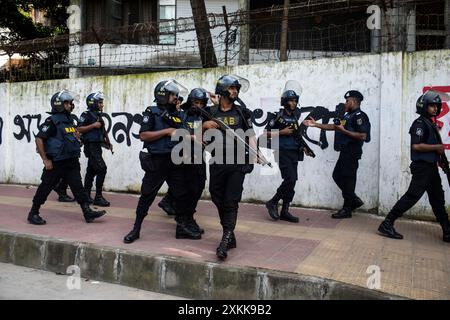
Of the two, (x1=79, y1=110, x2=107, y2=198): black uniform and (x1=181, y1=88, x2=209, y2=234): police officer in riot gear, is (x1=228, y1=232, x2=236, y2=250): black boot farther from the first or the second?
(x1=79, y1=110, x2=107, y2=198): black uniform

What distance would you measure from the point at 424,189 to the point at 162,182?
274 centimetres

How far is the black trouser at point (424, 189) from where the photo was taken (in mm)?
4825

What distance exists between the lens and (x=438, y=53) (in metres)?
5.79

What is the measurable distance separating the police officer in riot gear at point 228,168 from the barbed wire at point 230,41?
2963 millimetres

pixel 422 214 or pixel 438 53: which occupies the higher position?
pixel 438 53

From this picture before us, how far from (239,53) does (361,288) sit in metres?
5.79

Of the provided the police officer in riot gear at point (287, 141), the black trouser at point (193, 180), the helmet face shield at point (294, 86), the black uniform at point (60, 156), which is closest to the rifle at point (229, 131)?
the black trouser at point (193, 180)

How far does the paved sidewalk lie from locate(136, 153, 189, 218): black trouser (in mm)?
364

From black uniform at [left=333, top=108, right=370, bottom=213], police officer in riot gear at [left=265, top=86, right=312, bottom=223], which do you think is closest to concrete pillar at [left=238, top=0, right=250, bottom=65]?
police officer in riot gear at [left=265, top=86, right=312, bottom=223]

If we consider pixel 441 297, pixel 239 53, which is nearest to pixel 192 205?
pixel 441 297

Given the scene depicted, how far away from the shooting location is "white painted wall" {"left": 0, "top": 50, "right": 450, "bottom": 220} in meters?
5.94

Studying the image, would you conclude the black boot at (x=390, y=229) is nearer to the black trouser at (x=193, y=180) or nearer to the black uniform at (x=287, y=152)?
the black uniform at (x=287, y=152)
